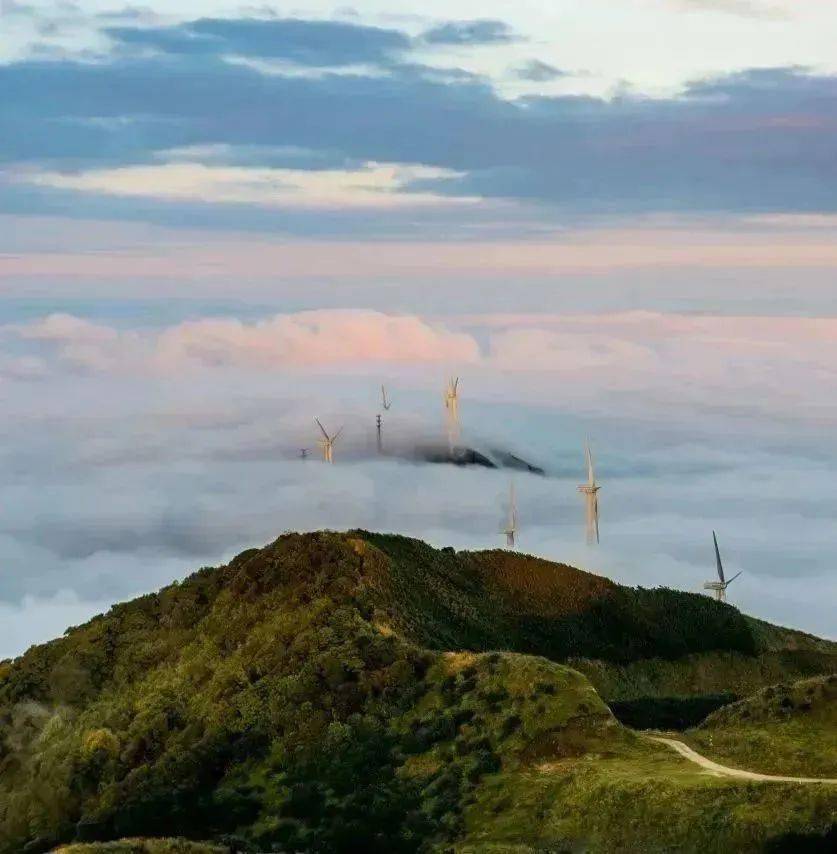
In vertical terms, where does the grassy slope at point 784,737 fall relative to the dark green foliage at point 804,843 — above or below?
below

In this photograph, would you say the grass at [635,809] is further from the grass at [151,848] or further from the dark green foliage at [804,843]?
the grass at [151,848]

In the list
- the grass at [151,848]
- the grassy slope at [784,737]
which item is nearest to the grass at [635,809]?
the grassy slope at [784,737]

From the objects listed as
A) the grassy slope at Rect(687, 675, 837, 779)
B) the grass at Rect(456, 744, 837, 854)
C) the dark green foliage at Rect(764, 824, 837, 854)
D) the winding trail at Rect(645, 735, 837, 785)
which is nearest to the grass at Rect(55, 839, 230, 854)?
the grass at Rect(456, 744, 837, 854)

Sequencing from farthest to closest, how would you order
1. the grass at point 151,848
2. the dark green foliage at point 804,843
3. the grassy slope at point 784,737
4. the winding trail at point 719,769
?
the grassy slope at point 784,737 < the grass at point 151,848 < the winding trail at point 719,769 < the dark green foliage at point 804,843

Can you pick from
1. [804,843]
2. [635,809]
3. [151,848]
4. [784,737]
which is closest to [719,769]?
[784,737]

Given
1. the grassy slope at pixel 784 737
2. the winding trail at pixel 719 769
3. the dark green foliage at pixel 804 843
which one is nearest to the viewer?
the dark green foliage at pixel 804 843

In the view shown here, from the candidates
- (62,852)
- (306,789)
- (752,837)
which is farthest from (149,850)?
(752,837)

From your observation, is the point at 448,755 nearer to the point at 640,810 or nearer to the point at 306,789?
the point at 306,789

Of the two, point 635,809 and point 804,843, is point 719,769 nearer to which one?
point 635,809
